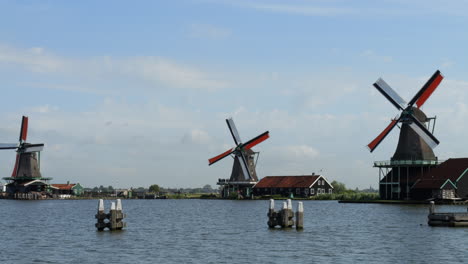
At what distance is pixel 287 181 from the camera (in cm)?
13175

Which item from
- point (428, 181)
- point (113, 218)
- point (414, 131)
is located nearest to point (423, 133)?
point (414, 131)

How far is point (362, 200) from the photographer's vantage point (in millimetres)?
105312

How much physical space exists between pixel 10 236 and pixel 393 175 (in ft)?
209

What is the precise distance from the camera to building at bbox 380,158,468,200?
90.8m

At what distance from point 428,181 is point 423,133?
256 inches

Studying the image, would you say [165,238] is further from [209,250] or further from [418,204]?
[418,204]

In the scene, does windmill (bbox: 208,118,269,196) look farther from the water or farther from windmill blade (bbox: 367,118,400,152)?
the water

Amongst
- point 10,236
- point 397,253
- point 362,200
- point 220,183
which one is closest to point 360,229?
point 397,253

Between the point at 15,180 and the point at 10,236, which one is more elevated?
the point at 15,180

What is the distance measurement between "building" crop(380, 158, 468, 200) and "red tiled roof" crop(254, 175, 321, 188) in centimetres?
2882

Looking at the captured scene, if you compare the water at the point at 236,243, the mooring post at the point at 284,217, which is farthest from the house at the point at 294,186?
the mooring post at the point at 284,217

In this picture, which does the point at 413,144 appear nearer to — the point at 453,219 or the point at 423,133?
the point at 423,133

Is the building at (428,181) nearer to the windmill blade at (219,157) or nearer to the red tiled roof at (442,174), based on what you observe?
the red tiled roof at (442,174)

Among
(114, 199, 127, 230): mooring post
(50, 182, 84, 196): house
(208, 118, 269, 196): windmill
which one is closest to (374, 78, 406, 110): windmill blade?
(208, 118, 269, 196): windmill
